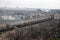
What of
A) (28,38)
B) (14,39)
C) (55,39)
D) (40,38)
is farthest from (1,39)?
(55,39)

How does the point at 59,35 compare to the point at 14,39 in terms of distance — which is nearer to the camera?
the point at 14,39

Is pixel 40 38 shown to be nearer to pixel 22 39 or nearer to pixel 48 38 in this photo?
pixel 48 38

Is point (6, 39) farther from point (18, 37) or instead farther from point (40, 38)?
point (40, 38)

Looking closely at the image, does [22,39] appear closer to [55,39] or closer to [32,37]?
[32,37]

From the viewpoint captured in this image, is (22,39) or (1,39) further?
(1,39)

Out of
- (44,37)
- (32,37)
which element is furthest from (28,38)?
(44,37)

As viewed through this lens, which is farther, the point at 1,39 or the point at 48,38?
the point at 1,39

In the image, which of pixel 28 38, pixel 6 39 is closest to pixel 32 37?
pixel 28 38
